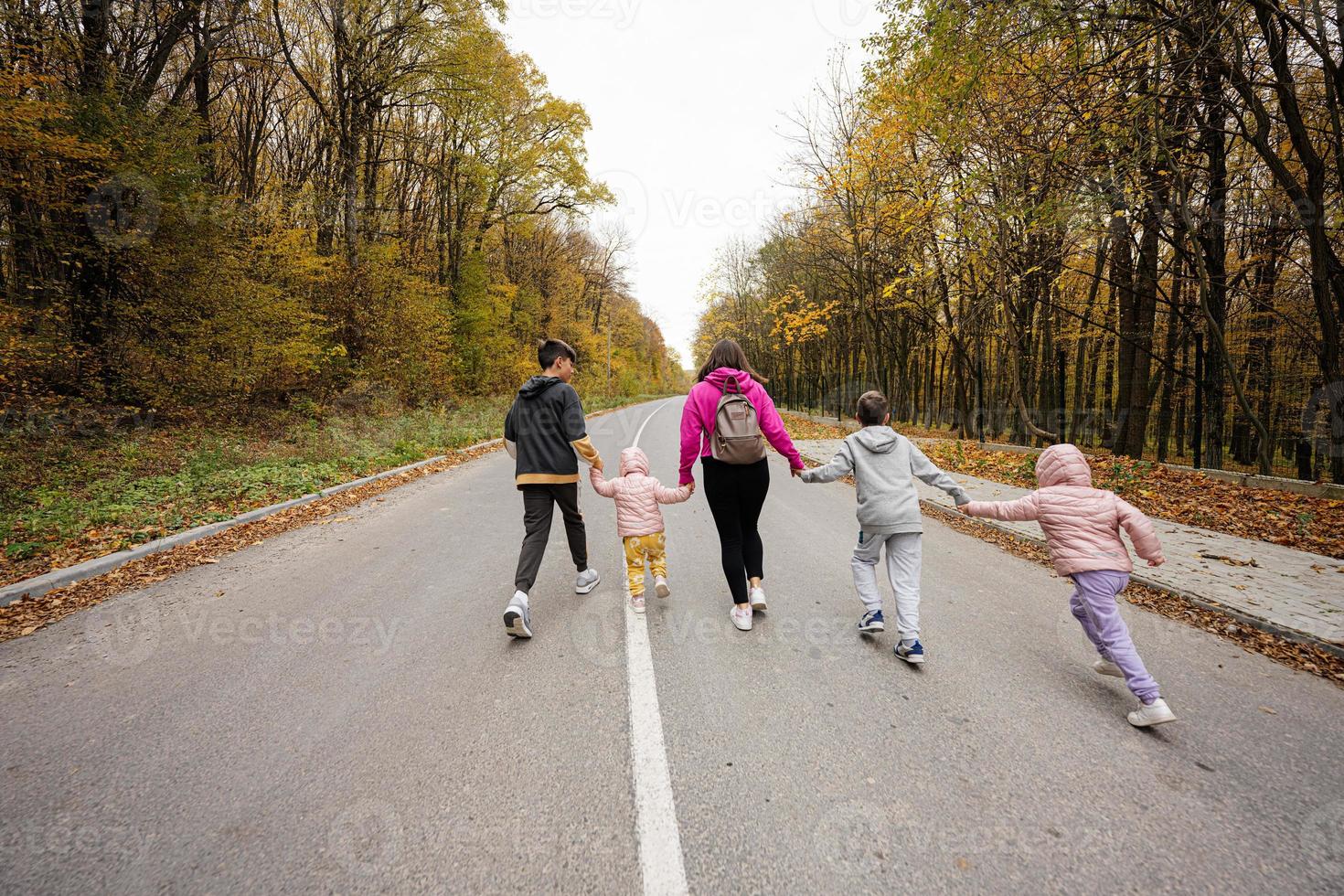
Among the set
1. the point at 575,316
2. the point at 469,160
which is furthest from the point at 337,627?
the point at 575,316

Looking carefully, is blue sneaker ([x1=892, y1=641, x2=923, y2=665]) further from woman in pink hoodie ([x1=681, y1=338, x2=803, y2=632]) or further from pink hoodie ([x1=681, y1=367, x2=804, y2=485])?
pink hoodie ([x1=681, y1=367, x2=804, y2=485])

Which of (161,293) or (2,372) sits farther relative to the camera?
(161,293)

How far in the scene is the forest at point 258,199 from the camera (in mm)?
8883

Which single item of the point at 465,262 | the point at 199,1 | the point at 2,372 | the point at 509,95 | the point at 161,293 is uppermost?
the point at 509,95

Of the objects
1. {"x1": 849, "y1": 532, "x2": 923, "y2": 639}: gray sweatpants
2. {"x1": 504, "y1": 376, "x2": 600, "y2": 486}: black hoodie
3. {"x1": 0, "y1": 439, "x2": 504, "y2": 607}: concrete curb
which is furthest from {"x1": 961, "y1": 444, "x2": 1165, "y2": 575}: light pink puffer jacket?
{"x1": 0, "y1": 439, "x2": 504, "y2": 607}: concrete curb

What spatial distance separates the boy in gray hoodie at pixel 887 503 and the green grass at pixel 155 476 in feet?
23.8

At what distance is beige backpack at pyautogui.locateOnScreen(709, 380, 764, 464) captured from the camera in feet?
12.2

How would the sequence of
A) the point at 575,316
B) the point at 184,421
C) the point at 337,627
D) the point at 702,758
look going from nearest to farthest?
the point at 702,758
the point at 337,627
the point at 184,421
the point at 575,316

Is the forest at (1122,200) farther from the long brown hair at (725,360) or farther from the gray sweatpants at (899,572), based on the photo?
the gray sweatpants at (899,572)

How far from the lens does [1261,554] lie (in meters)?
5.56

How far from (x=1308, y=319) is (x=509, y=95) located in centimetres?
2461

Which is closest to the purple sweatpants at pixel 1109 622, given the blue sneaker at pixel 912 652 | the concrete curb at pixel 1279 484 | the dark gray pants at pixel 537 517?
the blue sneaker at pixel 912 652

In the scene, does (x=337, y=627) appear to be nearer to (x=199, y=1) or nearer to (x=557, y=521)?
(x=557, y=521)

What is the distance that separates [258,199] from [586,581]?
50.8ft
